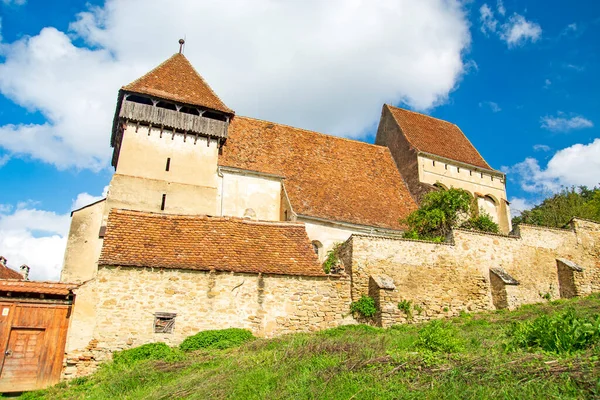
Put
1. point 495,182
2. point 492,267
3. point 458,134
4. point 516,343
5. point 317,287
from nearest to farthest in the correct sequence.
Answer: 1. point 516,343
2. point 317,287
3. point 492,267
4. point 495,182
5. point 458,134

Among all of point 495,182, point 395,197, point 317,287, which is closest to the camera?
point 317,287

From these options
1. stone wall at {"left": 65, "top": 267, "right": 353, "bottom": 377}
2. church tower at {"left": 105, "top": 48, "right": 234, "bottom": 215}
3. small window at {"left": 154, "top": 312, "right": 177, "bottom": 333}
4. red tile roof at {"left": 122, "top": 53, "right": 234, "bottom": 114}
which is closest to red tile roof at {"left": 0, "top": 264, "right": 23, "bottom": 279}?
church tower at {"left": 105, "top": 48, "right": 234, "bottom": 215}

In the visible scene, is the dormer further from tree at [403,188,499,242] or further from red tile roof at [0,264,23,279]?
red tile roof at [0,264,23,279]

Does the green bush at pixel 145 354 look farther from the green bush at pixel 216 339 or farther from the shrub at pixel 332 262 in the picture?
the shrub at pixel 332 262

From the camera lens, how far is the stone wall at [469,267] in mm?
16969

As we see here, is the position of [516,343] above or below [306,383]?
above

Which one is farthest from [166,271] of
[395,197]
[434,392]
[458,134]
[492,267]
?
[458,134]

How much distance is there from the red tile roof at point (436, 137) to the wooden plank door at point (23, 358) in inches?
840

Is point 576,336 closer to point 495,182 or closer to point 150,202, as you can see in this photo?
point 150,202

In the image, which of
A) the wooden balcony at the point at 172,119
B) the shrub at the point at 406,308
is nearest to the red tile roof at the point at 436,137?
the wooden balcony at the point at 172,119

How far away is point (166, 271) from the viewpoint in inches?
536

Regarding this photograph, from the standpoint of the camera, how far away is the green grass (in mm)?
6938

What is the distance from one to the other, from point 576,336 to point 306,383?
493cm

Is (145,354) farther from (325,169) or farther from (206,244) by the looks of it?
(325,169)
